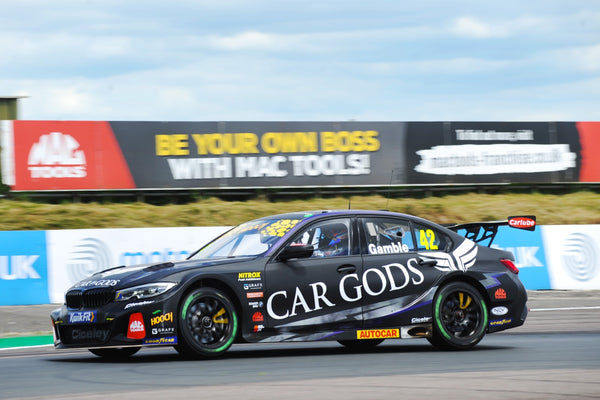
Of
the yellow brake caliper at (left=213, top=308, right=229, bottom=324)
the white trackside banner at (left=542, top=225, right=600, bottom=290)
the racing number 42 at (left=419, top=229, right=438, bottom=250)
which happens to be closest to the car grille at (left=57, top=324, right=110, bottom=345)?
the yellow brake caliper at (left=213, top=308, right=229, bottom=324)

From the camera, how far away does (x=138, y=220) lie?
24.4 metres

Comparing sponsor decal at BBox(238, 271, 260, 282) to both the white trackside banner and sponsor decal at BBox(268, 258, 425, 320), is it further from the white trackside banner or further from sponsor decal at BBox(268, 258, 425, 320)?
Result: the white trackside banner

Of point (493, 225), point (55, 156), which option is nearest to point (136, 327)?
point (493, 225)

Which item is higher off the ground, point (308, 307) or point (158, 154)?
point (158, 154)

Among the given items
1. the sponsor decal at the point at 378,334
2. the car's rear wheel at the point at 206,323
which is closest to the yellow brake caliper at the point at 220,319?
the car's rear wheel at the point at 206,323

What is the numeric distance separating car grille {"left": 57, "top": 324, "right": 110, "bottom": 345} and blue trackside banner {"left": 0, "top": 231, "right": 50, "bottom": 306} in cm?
742

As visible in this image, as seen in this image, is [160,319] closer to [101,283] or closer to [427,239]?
[101,283]

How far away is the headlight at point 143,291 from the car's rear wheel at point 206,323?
219mm

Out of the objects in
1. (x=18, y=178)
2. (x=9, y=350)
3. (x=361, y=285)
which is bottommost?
(x=9, y=350)

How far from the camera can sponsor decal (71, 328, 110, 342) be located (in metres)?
8.60

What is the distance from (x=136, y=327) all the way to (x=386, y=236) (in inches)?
112

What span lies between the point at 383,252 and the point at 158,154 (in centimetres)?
1669

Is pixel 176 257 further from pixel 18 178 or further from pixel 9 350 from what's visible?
pixel 18 178

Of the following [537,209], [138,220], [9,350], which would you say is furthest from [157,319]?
[537,209]
